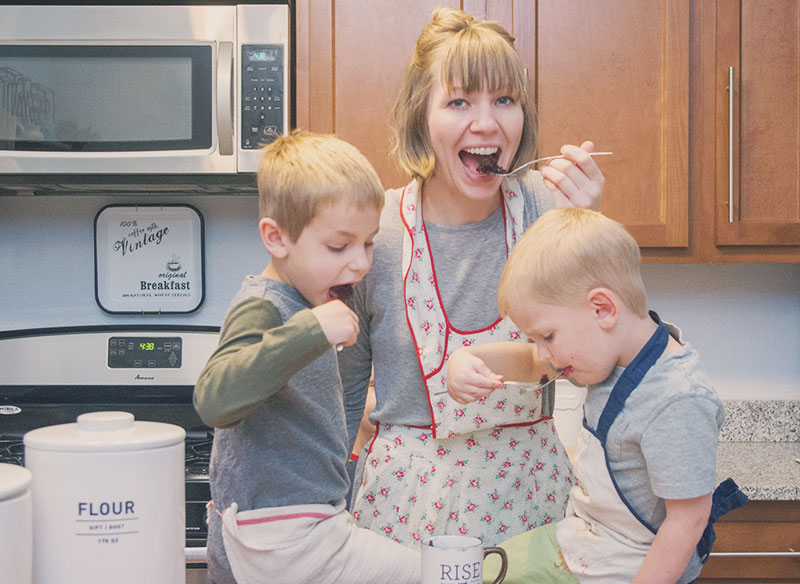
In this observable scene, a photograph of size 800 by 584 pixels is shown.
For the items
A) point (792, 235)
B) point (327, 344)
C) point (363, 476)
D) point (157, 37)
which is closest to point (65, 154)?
point (157, 37)

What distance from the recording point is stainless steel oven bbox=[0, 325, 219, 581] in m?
2.23

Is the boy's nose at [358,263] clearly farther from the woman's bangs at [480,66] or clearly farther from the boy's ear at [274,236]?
the woman's bangs at [480,66]

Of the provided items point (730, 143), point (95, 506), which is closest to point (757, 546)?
point (730, 143)

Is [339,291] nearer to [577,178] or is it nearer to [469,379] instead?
[469,379]

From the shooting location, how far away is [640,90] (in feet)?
6.95

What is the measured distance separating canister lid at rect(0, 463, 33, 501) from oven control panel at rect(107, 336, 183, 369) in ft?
5.33

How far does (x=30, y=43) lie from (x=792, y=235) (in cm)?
188

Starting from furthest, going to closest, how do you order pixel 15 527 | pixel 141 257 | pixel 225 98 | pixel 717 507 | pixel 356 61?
pixel 141 257
pixel 356 61
pixel 225 98
pixel 717 507
pixel 15 527

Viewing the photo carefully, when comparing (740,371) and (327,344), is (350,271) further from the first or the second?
(740,371)

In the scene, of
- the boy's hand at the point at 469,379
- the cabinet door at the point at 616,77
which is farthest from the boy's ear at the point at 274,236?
the cabinet door at the point at 616,77

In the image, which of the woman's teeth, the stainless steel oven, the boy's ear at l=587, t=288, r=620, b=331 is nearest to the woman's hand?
the woman's teeth

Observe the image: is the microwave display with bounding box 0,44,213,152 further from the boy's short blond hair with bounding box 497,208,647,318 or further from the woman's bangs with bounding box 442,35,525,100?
the boy's short blond hair with bounding box 497,208,647,318

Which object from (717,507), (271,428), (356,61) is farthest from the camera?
(356,61)

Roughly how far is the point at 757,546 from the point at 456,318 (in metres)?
1.11
